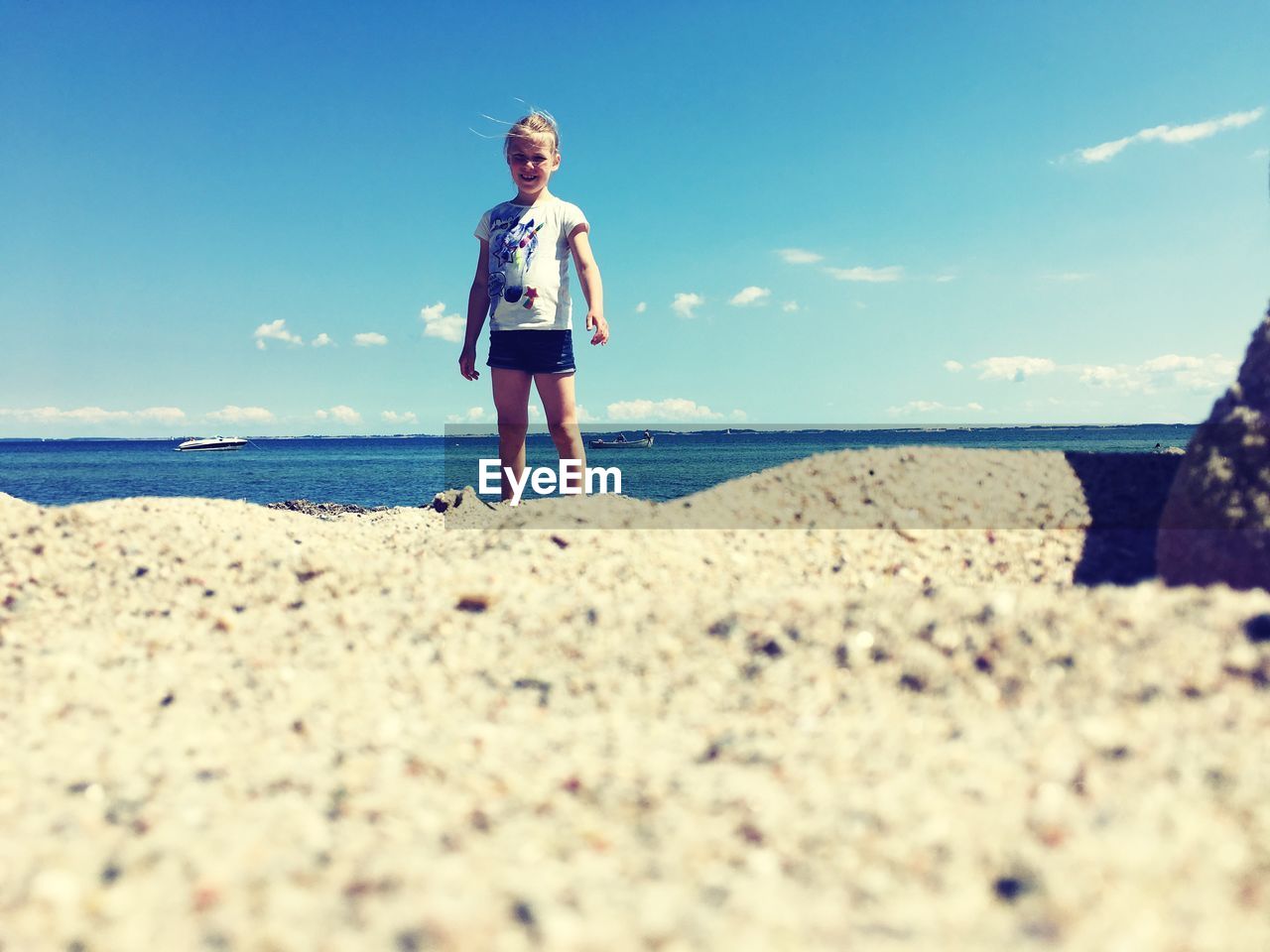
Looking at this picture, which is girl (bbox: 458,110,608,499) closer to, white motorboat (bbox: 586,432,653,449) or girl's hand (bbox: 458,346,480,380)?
girl's hand (bbox: 458,346,480,380)

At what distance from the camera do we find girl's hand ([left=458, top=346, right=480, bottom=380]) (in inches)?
227

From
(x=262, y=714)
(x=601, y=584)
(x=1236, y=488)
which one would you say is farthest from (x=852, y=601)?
(x=262, y=714)

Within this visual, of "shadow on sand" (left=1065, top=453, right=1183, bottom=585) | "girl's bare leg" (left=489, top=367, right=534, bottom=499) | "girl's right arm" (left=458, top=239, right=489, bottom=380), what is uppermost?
"girl's right arm" (left=458, top=239, right=489, bottom=380)

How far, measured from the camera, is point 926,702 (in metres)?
2.01

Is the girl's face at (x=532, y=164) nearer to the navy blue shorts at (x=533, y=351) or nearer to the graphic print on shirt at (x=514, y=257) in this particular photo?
the graphic print on shirt at (x=514, y=257)

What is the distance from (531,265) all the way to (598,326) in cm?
64

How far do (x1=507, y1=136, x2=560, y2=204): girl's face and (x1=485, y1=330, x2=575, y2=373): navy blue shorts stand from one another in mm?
971

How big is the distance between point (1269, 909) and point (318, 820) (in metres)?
1.72

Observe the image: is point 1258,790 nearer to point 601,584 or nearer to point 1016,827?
point 1016,827

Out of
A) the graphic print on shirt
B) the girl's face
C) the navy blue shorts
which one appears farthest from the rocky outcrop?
the girl's face

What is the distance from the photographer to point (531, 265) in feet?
17.5

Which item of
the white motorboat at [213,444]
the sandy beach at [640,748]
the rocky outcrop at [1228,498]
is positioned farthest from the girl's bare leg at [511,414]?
the white motorboat at [213,444]

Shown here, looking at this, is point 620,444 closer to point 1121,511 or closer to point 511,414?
point 511,414

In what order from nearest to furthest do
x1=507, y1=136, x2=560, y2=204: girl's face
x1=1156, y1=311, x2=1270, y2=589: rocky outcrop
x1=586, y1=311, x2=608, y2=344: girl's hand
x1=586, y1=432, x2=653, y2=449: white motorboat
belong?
x1=1156, y1=311, x2=1270, y2=589: rocky outcrop < x1=586, y1=311, x2=608, y2=344: girl's hand < x1=507, y1=136, x2=560, y2=204: girl's face < x1=586, y1=432, x2=653, y2=449: white motorboat
